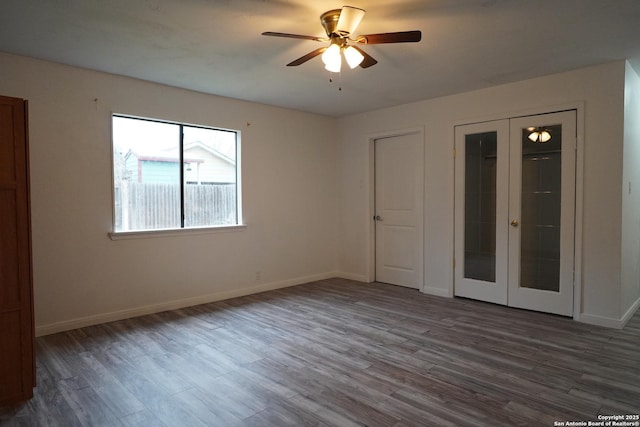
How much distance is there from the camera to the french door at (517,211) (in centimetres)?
397

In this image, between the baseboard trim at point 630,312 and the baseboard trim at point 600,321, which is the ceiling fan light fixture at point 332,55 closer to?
the baseboard trim at point 600,321

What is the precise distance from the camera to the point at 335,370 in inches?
111

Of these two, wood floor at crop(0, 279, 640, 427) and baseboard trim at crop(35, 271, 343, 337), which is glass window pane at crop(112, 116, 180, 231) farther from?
wood floor at crop(0, 279, 640, 427)

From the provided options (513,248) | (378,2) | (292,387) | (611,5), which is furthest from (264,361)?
(611,5)

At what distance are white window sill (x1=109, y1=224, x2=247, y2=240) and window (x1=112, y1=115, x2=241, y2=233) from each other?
0.07 m

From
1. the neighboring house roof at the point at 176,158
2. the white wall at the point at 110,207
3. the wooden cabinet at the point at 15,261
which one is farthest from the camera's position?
the neighboring house roof at the point at 176,158

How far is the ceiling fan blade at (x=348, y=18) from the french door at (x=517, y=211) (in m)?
2.61

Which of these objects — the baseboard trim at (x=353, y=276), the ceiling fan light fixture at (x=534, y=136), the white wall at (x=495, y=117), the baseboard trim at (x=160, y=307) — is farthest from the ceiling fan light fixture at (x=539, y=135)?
the baseboard trim at (x=160, y=307)

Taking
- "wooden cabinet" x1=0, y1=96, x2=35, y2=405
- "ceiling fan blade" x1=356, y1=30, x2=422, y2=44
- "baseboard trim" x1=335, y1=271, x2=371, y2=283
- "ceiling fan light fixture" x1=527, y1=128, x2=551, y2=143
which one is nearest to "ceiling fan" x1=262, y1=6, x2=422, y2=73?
"ceiling fan blade" x1=356, y1=30, x2=422, y2=44

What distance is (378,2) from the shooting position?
2.49 meters

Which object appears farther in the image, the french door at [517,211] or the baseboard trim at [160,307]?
the french door at [517,211]

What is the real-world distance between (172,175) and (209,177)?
1.61 ft

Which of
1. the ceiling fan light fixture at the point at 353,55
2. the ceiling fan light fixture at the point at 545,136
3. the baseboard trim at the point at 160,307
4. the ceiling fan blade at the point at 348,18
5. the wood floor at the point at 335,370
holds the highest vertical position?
the ceiling fan blade at the point at 348,18

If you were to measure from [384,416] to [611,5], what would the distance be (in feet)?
10.1
